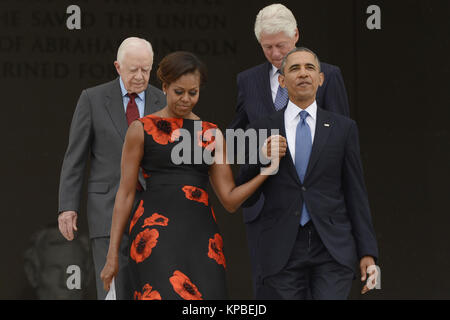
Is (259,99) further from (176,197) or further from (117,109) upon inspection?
(176,197)

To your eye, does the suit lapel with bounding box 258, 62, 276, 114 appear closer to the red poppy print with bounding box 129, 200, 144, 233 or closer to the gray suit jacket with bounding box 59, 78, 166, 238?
the gray suit jacket with bounding box 59, 78, 166, 238

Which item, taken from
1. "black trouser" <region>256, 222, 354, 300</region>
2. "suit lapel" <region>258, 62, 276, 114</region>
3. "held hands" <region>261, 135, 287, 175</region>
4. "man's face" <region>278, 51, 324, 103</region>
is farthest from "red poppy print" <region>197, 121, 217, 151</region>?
"suit lapel" <region>258, 62, 276, 114</region>

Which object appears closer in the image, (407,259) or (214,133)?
(214,133)

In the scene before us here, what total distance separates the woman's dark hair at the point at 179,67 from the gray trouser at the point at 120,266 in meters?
1.22

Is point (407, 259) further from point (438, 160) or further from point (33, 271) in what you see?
point (33, 271)

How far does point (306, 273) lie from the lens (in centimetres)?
426

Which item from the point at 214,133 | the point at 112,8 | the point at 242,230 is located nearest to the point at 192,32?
the point at 112,8

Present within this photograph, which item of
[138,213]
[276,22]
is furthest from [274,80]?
[138,213]

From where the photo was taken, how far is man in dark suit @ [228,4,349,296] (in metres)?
4.91

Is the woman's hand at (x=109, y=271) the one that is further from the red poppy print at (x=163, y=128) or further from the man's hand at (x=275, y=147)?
the man's hand at (x=275, y=147)

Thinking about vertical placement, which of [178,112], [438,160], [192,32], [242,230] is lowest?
[242,230]

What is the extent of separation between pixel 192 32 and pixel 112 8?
62 centimetres

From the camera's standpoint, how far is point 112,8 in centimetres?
696
